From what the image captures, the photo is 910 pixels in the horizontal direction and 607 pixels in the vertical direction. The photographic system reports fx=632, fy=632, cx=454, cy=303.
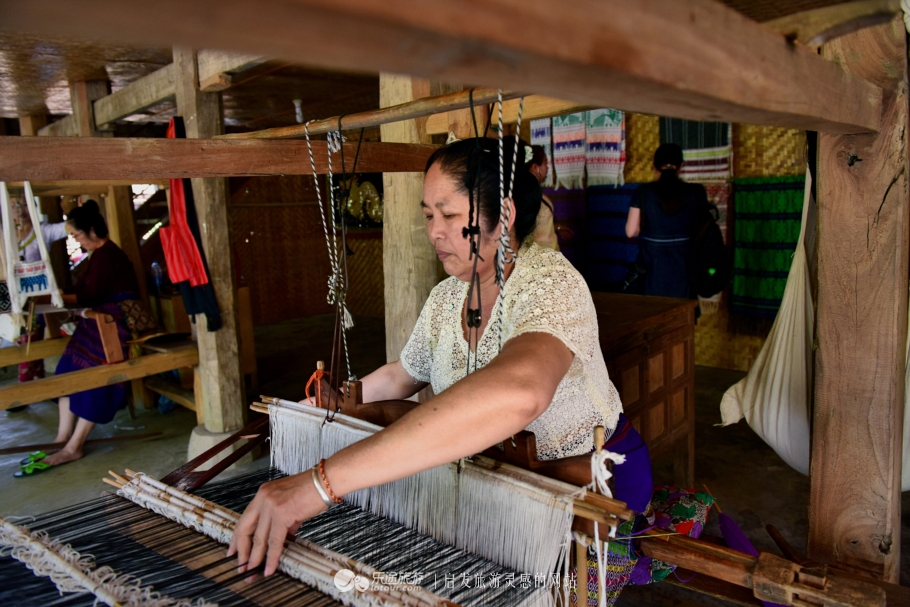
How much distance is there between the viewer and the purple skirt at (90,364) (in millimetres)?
4121

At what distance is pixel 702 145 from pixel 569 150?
110 centimetres

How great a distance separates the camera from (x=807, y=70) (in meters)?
0.84

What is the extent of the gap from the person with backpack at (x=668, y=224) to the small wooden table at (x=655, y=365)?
3.30 ft

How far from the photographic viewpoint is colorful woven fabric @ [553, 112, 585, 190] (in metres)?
5.39

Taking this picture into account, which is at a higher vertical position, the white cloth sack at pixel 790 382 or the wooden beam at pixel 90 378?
the white cloth sack at pixel 790 382

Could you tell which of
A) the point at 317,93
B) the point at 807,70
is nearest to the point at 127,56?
the point at 317,93

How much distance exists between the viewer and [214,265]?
3559 millimetres

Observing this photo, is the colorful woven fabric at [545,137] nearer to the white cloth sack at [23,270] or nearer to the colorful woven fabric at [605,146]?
the colorful woven fabric at [605,146]

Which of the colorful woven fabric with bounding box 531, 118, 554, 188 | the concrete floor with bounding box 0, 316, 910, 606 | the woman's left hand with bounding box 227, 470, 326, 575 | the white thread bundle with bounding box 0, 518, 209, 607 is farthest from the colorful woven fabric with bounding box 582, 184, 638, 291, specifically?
the white thread bundle with bounding box 0, 518, 209, 607

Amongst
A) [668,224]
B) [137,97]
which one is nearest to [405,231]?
[668,224]

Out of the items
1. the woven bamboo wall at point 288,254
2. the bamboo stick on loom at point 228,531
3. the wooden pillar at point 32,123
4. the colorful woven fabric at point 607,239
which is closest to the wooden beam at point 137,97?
the wooden pillar at point 32,123

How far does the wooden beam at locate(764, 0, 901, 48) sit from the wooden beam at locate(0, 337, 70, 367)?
468cm

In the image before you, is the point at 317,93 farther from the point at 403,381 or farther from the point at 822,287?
the point at 822,287

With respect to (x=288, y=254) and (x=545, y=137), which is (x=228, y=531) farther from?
(x=288, y=254)
